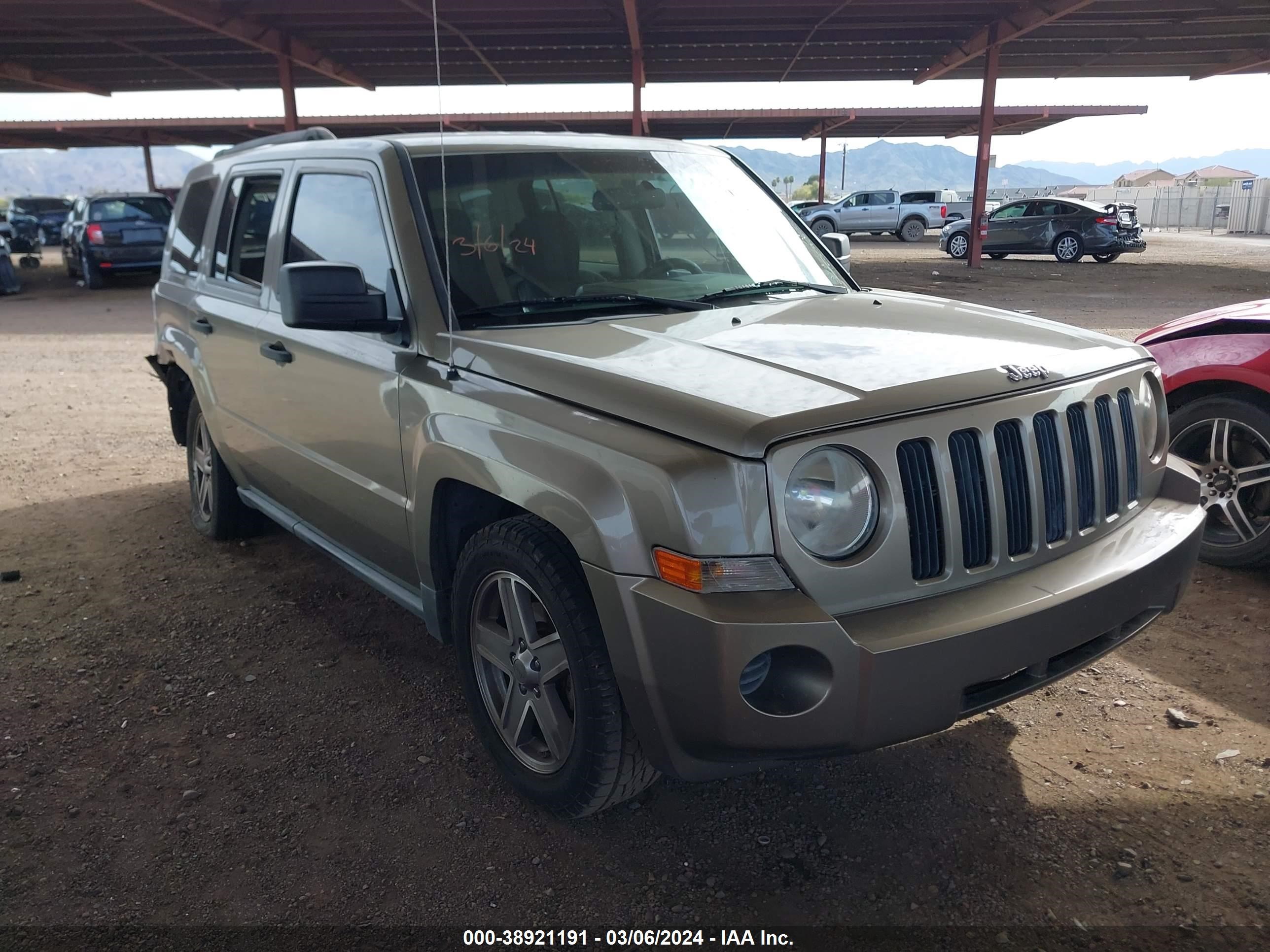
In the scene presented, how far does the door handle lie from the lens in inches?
147

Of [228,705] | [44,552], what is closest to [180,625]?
[228,705]

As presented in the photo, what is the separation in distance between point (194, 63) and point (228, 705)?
25916mm

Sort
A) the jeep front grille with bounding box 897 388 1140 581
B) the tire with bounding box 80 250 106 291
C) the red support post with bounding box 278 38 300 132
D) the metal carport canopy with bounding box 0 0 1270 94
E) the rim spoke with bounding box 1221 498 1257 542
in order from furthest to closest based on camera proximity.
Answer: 1. the red support post with bounding box 278 38 300 132
2. the tire with bounding box 80 250 106 291
3. the metal carport canopy with bounding box 0 0 1270 94
4. the rim spoke with bounding box 1221 498 1257 542
5. the jeep front grille with bounding box 897 388 1140 581

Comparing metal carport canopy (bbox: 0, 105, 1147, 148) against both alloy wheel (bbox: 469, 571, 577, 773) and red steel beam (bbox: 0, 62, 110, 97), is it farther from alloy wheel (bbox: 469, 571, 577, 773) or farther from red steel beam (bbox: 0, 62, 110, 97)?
alloy wheel (bbox: 469, 571, 577, 773)

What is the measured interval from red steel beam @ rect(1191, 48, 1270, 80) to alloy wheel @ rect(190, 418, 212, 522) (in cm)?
2632

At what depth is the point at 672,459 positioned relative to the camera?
2201 millimetres

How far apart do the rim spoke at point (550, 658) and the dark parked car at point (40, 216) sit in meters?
35.1

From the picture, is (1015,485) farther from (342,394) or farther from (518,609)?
(342,394)

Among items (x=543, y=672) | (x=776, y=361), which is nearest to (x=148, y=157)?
(x=543, y=672)

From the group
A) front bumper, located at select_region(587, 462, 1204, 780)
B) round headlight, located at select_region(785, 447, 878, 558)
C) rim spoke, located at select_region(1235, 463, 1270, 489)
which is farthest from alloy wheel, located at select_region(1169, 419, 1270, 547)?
round headlight, located at select_region(785, 447, 878, 558)

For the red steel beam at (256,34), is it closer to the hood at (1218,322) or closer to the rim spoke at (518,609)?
the hood at (1218,322)

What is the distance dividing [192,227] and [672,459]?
147 inches

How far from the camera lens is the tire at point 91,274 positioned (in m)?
19.4

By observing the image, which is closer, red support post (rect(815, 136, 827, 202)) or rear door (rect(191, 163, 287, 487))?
rear door (rect(191, 163, 287, 487))
